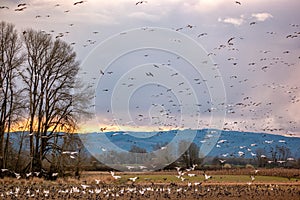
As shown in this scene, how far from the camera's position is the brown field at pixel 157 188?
95.9ft

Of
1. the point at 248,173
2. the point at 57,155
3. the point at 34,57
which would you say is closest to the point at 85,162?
the point at 57,155

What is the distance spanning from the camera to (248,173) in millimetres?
65062

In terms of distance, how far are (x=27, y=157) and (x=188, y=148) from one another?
44100 millimetres

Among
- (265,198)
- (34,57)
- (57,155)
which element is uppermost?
(34,57)

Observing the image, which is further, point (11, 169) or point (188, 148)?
point (188, 148)

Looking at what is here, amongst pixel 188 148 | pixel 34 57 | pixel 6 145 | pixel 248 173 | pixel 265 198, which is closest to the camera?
pixel 265 198

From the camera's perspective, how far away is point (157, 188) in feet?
120

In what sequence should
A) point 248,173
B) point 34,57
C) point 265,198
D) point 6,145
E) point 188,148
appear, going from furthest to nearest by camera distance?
point 188,148
point 248,173
point 34,57
point 6,145
point 265,198

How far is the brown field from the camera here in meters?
29.2

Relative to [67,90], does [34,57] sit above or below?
above

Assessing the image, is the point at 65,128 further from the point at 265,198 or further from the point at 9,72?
the point at 265,198

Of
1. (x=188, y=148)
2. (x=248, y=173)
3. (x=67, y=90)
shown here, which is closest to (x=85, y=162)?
(x=67, y=90)

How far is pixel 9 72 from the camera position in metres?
46.5

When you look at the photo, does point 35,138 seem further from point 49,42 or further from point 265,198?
point 265,198
